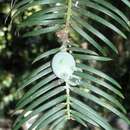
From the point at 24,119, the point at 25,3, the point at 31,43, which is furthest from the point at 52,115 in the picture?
the point at 31,43

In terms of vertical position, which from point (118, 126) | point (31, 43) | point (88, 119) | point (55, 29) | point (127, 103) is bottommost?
point (88, 119)

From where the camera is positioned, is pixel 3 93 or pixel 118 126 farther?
pixel 3 93

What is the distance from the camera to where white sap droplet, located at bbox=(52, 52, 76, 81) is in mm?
707

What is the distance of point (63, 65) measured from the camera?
71cm

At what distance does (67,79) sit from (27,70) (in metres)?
2.09

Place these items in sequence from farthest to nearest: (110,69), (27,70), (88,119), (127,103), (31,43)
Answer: (27,70) → (31,43) → (110,69) → (127,103) → (88,119)

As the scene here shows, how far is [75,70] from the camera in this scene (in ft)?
2.38

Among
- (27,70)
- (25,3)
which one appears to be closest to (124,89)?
(25,3)

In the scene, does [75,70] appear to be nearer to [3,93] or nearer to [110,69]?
[110,69]

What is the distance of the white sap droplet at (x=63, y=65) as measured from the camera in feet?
2.32

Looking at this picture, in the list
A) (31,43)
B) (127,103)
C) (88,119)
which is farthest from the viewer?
(31,43)

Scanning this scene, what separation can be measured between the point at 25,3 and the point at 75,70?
0.17 meters

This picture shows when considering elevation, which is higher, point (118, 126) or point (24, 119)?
point (118, 126)

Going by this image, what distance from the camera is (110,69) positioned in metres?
2.09
